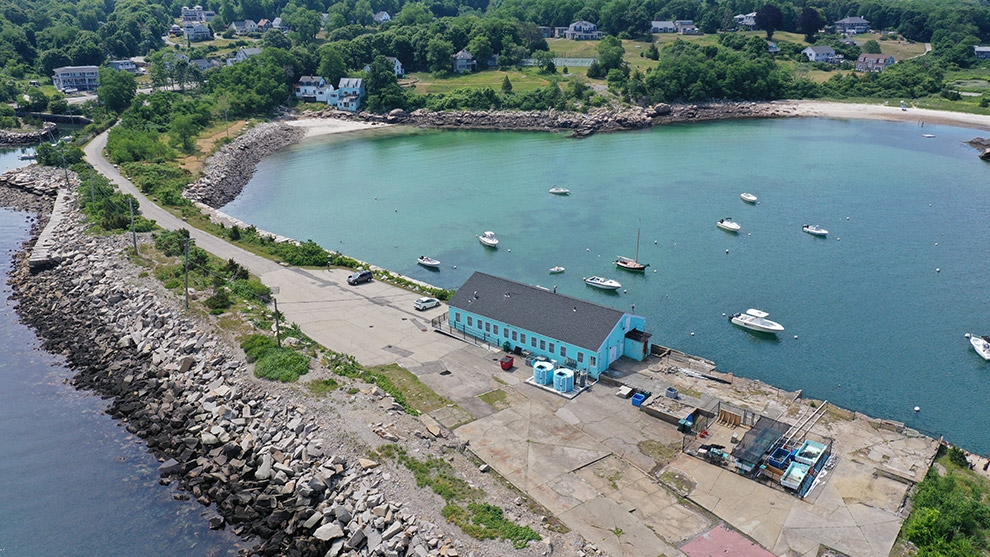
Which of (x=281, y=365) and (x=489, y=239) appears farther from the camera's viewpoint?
(x=489, y=239)

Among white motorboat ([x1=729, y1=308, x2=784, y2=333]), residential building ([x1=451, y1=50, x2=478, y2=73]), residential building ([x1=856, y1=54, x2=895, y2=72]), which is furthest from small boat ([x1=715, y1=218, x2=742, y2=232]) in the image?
residential building ([x1=856, y1=54, x2=895, y2=72])

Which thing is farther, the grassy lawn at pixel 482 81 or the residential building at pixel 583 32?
the residential building at pixel 583 32

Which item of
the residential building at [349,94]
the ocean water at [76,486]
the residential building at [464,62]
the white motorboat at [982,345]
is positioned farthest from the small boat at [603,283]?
the residential building at [464,62]

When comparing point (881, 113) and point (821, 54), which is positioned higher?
point (821, 54)

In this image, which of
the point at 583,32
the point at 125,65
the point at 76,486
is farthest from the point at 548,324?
the point at 125,65

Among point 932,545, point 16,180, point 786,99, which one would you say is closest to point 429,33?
point 786,99

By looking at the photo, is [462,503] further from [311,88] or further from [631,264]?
[311,88]

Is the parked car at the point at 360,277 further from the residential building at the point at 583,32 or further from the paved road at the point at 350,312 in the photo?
the residential building at the point at 583,32
